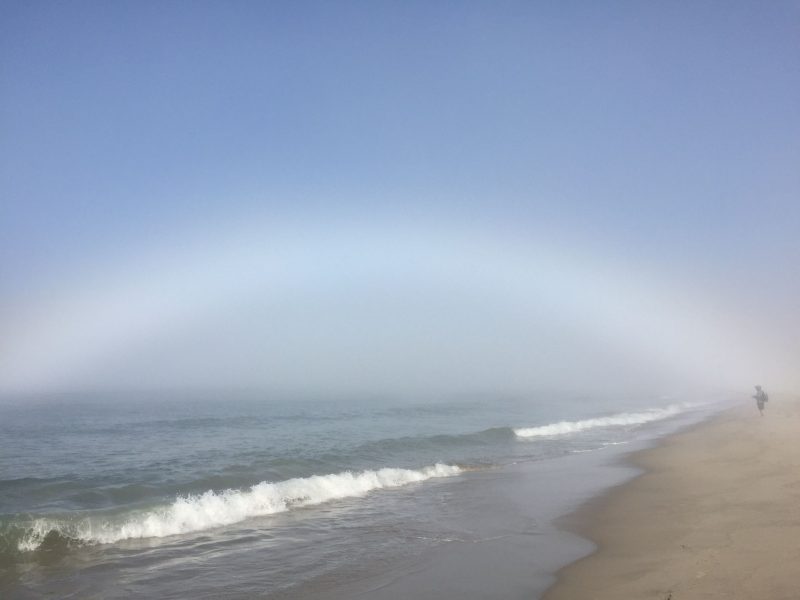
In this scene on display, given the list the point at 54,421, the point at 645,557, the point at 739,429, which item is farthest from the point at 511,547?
Answer: the point at 54,421

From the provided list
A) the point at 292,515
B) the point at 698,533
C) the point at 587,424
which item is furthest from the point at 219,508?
the point at 587,424

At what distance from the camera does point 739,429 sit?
25.7 metres

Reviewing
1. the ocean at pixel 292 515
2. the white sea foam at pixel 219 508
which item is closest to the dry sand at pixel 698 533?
the ocean at pixel 292 515

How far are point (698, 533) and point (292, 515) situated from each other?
9031mm

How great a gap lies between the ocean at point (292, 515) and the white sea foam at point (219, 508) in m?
0.04

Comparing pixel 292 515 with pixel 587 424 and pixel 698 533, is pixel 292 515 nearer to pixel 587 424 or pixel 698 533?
pixel 698 533

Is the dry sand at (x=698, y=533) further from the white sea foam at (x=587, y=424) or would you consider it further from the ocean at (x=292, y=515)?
the white sea foam at (x=587, y=424)

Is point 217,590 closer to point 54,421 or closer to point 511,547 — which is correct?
point 511,547

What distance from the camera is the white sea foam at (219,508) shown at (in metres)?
10.4

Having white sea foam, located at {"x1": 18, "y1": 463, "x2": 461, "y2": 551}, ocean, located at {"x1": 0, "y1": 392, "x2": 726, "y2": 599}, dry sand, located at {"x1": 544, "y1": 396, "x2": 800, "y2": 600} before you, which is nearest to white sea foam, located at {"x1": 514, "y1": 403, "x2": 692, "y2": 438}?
ocean, located at {"x1": 0, "y1": 392, "x2": 726, "y2": 599}

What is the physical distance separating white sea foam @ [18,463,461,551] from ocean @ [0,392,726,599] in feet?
0.14

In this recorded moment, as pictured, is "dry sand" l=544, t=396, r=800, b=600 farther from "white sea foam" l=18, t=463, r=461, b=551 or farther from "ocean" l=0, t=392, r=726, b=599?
"white sea foam" l=18, t=463, r=461, b=551

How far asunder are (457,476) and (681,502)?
24.6 ft

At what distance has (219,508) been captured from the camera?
12.3 m
